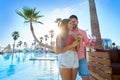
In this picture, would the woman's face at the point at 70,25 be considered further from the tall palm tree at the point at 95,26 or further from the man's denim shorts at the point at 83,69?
the tall palm tree at the point at 95,26

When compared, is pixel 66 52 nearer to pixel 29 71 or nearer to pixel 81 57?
pixel 81 57

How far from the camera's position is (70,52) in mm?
1959

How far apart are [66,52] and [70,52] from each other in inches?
1.8

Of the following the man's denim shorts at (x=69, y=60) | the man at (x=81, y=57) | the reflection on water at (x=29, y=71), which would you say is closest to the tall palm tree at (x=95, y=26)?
the reflection on water at (x=29, y=71)

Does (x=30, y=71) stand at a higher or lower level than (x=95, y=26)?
lower

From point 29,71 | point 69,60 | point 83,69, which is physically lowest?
point 29,71

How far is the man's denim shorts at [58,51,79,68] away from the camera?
1935 millimetres

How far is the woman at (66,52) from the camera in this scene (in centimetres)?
194

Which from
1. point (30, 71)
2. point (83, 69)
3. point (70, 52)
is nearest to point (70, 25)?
point (70, 52)

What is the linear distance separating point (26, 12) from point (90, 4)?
15.0 metres

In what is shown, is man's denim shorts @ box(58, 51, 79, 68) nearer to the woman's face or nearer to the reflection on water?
the woman's face

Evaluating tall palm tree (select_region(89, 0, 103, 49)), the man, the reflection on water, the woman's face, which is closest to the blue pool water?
the reflection on water

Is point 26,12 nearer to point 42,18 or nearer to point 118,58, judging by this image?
point 42,18

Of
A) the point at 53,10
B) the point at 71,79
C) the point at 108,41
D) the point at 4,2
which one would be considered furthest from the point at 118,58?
the point at 4,2
